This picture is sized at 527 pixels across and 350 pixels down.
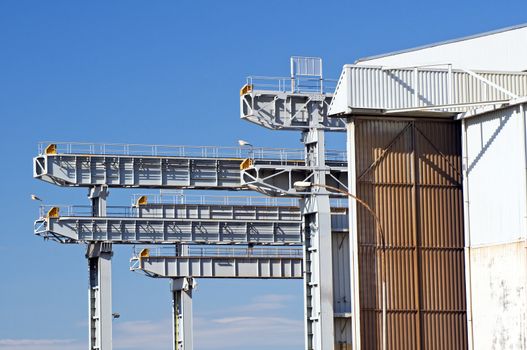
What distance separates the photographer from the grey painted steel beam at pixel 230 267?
8756cm

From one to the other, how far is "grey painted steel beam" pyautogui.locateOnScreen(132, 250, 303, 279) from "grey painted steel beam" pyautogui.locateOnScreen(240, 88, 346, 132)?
17.6 metres

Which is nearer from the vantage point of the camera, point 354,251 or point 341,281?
point 354,251

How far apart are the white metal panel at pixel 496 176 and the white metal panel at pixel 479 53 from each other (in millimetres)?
6869

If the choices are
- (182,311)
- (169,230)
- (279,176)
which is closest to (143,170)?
(169,230)

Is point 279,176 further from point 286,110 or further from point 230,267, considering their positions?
point 230,267

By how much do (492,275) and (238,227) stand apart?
3352cm

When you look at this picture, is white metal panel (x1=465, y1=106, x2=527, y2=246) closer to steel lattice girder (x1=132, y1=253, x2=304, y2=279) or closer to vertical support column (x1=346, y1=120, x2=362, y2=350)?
vertical support column (x1=346, y1=120, x2=362, y2=350)

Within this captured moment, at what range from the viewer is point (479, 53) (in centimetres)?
5956

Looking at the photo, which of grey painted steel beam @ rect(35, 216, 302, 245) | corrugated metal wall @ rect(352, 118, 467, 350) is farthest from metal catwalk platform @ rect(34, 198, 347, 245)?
corrugated metal wall @ rect(352, 118, 467, 350)

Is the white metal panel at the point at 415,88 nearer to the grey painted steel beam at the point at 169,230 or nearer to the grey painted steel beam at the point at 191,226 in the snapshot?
the grey painted steel beam at the point at 191,226

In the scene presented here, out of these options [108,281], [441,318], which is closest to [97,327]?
[108,281]

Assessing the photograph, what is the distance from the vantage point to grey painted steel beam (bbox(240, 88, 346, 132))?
69.1m

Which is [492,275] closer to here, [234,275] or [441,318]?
[441,318]

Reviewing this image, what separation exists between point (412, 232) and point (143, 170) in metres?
26.8
